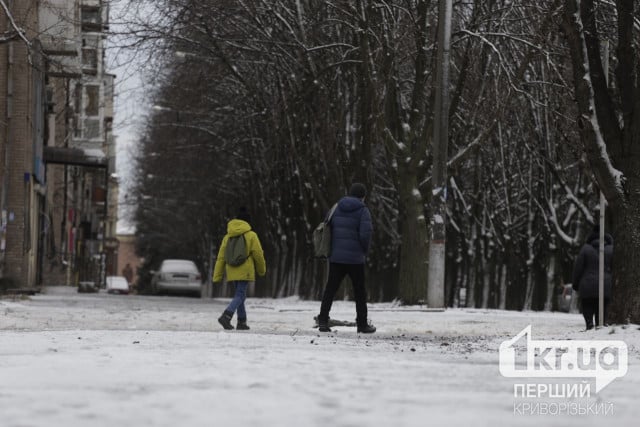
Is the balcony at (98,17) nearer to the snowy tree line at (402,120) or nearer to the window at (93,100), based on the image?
the snowy tree line at (402,120)

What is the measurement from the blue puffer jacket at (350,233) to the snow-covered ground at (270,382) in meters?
1.04

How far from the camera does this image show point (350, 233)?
17.0m

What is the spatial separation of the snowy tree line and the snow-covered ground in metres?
5.99

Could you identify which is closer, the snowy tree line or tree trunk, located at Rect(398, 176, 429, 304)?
the snowy tree line

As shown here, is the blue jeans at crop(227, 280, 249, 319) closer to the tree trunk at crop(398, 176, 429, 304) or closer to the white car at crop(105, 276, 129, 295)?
the tree trunk at crop(398, 176, 429, 304)

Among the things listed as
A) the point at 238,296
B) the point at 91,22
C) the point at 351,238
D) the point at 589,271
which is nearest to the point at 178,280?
the point at 91,22

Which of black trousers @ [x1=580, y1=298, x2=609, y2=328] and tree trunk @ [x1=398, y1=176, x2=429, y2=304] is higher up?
tree trunk @ [x1=398, y1=176, x2=429, y2=304]

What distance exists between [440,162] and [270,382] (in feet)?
57.7

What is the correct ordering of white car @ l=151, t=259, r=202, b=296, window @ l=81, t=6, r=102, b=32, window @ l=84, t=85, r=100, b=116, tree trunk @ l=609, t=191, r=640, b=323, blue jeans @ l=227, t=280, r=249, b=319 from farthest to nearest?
window @ l=84, t=85, r=100, b=116, white car @ l=151, t=259, r=202, b=296, window @ l=81, t=6, r=102, b=32, blue jeans @ l=227, t=280, r=249, b=319, tree trunk @ l=609, t=191, r=640, b=323

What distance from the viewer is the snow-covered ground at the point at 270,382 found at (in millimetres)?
7340

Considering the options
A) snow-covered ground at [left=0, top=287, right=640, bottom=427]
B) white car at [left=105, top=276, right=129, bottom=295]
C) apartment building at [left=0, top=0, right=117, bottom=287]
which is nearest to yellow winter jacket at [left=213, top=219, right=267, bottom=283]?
snow-covered ground at [left=0, top=287, right=640, bottom=427]

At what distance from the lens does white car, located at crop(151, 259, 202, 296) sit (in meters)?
56.1

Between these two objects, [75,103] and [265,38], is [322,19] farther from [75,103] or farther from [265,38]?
[75,103]

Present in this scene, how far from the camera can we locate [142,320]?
68.4ft
